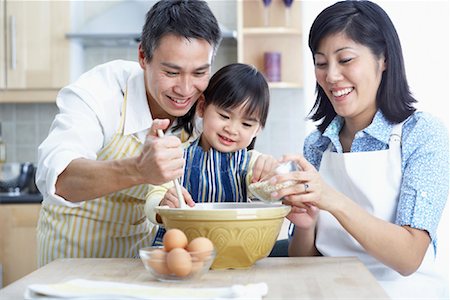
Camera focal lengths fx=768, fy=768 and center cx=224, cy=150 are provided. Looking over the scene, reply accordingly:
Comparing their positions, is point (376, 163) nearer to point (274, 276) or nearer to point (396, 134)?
point (396, 134)

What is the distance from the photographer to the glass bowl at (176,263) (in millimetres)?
1471

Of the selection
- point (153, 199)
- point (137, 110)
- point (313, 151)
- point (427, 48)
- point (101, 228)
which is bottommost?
point (101, 228)

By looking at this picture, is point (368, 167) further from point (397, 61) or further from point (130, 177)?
point (130, 177)

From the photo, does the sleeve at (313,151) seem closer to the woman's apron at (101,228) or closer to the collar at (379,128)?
the collar at (379,128)

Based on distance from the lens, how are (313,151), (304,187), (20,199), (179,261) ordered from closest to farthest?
1. (179,261)
2. (304,187)
3. (313,151)
4. (20,199)

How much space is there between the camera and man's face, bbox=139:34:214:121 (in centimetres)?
204

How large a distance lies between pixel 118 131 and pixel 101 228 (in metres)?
0.31

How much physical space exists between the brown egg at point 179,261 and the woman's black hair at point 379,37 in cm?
82

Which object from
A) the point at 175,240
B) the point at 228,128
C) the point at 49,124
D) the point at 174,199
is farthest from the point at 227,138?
the point at 49,124

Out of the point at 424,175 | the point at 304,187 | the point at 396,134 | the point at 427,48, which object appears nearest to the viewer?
the point at 304,187

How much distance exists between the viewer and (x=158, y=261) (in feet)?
4.88

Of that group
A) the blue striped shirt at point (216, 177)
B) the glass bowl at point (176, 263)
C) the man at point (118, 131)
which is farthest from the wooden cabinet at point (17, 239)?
the glass bowl at point (176, 263)

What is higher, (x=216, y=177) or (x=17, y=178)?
(x=216, y=177)

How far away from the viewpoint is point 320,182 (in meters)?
1.75
